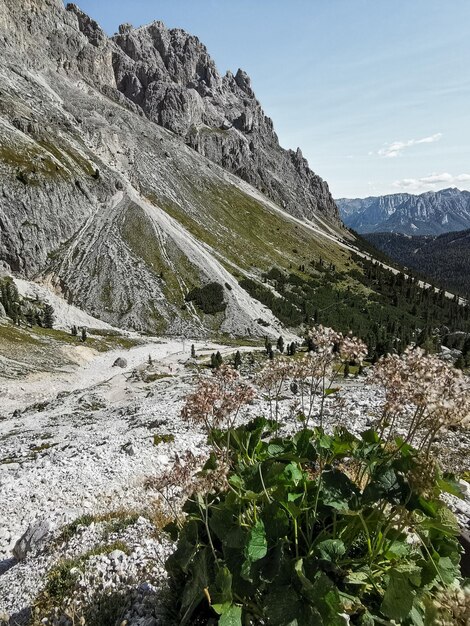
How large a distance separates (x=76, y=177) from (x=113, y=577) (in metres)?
136

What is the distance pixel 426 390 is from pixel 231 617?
3256mm

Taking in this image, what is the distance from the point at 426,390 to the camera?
442 centimetres

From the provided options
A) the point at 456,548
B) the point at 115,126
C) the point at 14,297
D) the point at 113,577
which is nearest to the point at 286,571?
the point at 456,548

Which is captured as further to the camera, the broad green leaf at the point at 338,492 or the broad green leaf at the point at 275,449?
the broad green leaf at the point at 275,449

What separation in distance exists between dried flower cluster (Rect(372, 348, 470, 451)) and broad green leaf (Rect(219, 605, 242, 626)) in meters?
2.66

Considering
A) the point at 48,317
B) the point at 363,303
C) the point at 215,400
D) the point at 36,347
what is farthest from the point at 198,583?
the point at 363,303

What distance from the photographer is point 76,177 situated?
124625mm

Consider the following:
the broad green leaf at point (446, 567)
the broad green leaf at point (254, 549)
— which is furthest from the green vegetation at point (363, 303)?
the broad green leaf at point (254, 549)

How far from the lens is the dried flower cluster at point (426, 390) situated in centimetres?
422

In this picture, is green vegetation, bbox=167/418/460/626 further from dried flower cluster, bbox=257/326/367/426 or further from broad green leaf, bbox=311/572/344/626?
dried flower cluster, bbox=257/326/367/426

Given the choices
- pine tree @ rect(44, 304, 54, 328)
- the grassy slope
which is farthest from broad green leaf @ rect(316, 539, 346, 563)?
pine tree @ rect(44, 304, 54, 328)

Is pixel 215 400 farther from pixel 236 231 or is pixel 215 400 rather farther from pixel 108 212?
pixel 236 231

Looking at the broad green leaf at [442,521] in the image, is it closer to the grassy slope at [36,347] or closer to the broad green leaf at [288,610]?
the broad green leaf at [288,610]

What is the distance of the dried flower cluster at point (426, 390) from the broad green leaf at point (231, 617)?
2664mm
